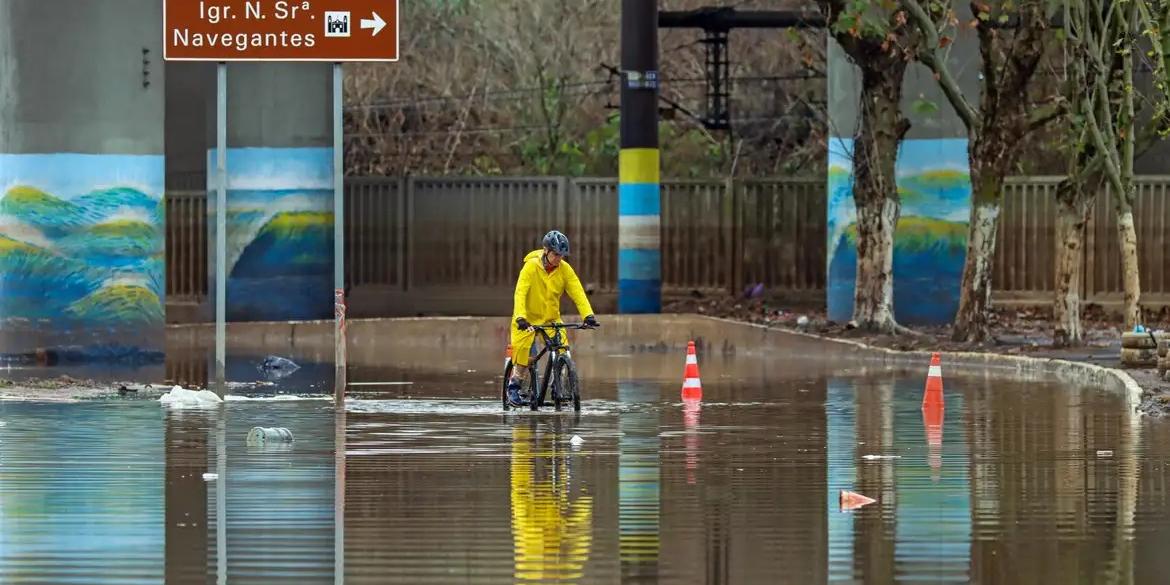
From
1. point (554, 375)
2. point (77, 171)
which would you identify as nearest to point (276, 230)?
point (77, 171)

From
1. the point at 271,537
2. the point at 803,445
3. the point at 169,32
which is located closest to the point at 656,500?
the point at 271,537

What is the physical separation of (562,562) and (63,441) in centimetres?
795

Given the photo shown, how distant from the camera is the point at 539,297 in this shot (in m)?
22.8

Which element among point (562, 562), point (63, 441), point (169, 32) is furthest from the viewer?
point (169, 32)

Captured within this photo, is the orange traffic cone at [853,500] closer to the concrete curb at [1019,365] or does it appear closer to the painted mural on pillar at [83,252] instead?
the concrete curb at [1019,365]

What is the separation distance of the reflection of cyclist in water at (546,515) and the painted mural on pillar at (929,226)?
17253 mm

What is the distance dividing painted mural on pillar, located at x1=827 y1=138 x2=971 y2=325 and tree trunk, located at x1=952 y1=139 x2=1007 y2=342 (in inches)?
148

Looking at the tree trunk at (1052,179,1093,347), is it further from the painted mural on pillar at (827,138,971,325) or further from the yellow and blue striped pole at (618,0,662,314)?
the yellow and blue striped pole at (618,0,662,314)

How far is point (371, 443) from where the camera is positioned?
64.2 ft

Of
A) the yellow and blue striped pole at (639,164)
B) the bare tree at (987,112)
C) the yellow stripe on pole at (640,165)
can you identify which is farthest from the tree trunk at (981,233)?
the yellow stripe on pole at (640,165)

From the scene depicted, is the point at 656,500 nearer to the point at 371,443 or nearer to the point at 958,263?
the point at 371,443

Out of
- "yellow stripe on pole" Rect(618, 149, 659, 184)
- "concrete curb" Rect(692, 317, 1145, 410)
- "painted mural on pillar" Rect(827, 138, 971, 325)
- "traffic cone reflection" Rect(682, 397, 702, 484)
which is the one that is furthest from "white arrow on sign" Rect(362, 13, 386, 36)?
"painted mural on pillar" Rect(827, 138, 971, 325)

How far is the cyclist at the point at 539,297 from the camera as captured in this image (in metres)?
22.7

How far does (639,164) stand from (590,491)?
2073 centimetres
